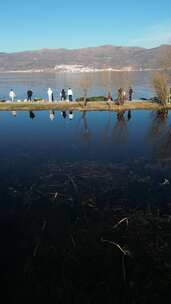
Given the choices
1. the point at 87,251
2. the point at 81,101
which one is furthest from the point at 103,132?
the point at 87,251

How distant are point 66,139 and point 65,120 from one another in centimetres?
937

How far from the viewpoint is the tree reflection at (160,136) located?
88.3 ft

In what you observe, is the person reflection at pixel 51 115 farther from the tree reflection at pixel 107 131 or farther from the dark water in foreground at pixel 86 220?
the dark water in foreground at pixel 86 220

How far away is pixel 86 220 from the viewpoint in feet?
52.3

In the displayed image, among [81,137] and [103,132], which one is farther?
[103,132]

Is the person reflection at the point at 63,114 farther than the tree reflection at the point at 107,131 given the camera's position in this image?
Yes

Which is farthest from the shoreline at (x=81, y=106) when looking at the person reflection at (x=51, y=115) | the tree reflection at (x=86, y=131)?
the tree reflection at (x=86, y=131)

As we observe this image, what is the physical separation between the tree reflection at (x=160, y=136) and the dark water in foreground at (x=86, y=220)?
0.46 ft

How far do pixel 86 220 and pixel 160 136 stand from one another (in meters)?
18.0

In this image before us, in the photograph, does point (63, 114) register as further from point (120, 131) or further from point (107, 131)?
point (120, 131)

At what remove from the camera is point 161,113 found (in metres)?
44.7

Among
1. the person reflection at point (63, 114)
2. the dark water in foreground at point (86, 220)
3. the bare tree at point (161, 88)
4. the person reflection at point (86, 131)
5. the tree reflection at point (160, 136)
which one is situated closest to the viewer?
the dark water in foreground at point (86, 220)

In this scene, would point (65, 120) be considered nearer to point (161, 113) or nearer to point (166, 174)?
point (161, 113)

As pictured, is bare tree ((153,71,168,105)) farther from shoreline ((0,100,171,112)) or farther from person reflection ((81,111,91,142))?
person reflection ((81,111,91,142))
